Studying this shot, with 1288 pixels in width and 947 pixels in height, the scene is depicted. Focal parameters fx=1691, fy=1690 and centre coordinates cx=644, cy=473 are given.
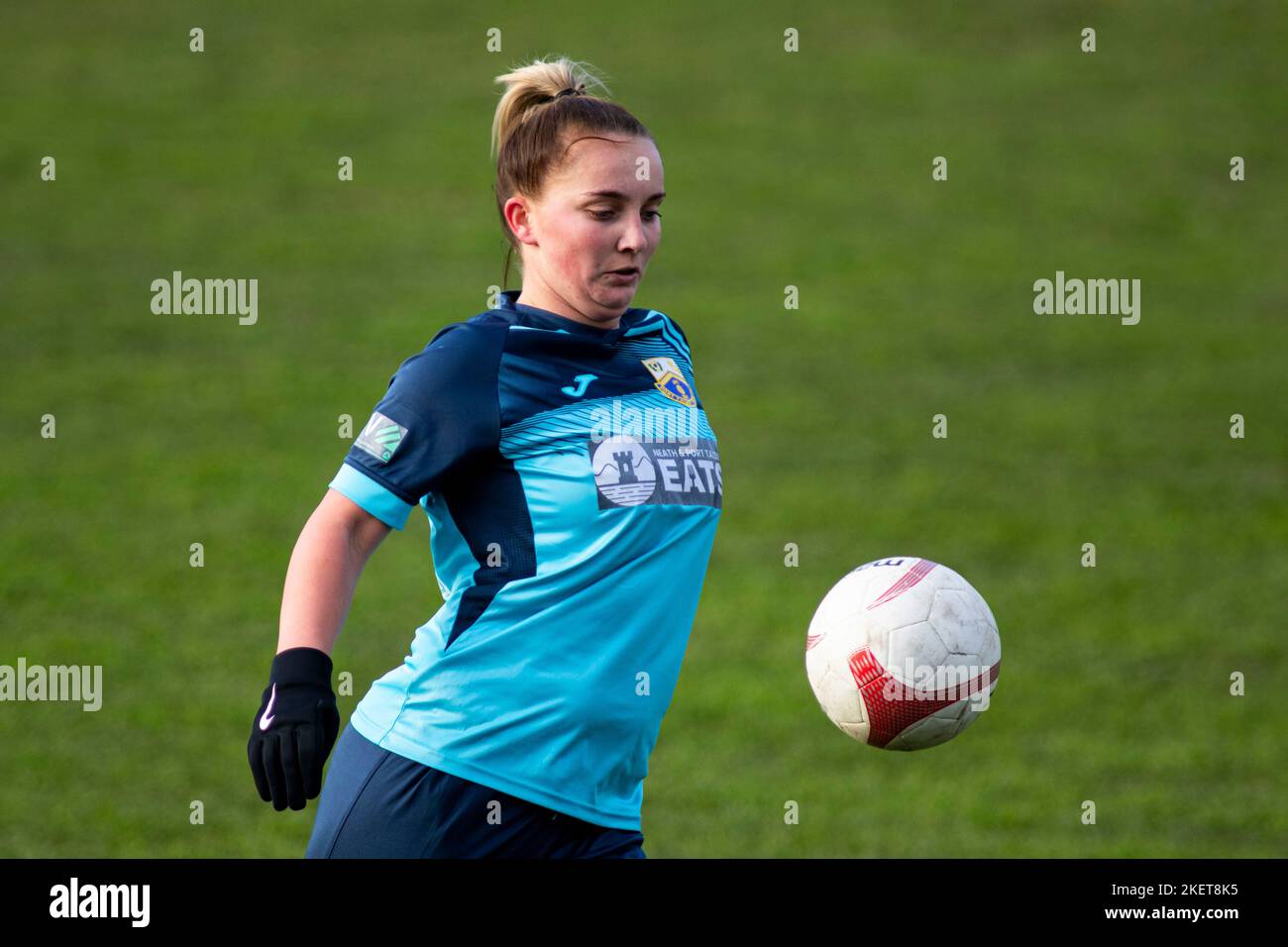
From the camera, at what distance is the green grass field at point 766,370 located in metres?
9.38

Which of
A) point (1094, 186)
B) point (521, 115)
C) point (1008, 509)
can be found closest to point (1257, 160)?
point (1094, 186)

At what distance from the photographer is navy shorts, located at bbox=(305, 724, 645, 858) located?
3.90 m

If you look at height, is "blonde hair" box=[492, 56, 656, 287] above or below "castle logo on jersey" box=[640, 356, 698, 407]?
above

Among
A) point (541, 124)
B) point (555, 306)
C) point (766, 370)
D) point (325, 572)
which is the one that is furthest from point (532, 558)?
point (766, 370)

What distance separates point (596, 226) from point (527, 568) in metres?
0.83

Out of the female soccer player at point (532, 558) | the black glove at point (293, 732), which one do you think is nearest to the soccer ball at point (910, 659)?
the female soccer player at point (532, 558)

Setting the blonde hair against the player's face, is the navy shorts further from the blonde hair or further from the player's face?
the blonde hair

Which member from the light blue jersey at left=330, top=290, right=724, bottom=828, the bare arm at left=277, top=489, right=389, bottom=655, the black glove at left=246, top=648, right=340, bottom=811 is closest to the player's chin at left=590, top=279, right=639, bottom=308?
the light blue jersey at left=330, top=290, right=724, bottom=828

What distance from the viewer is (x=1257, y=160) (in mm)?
22422

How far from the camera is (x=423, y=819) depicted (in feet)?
12.8

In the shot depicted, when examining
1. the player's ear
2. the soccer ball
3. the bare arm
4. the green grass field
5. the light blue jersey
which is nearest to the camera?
the bare arm

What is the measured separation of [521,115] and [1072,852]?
5.36m

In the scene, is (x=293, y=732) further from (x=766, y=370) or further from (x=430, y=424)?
(x=766, y=370)

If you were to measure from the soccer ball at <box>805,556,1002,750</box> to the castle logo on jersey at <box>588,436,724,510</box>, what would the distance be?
24.9 inches
